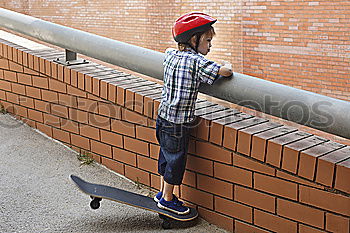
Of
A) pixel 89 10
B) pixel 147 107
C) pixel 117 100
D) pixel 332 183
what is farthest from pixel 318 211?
pixel 89 10

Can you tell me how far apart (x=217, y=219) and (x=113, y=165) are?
2.83ft

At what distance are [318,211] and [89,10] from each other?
10.3 metres

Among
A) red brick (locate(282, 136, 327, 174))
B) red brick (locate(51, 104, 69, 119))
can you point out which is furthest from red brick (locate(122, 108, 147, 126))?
red brick (locate(282, 136, 327, 174))

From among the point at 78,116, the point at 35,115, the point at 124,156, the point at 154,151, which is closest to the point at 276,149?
the point at 154,151

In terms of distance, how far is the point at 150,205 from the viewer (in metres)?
2.47

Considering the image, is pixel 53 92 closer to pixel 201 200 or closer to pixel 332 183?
pixel 201 200

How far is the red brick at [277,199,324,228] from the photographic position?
199 cm

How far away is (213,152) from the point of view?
7.72 ft

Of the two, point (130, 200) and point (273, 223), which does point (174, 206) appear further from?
point (273, 223)

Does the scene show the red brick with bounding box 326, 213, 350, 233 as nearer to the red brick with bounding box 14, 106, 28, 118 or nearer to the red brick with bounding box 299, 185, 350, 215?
the red brick with bounding box 299, 185, 350, 215

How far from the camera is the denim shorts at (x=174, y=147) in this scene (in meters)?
2.36

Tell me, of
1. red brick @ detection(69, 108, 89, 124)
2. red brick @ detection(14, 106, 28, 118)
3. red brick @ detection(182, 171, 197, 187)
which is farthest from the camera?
red brick @ detection(14, 106, 28, 118)

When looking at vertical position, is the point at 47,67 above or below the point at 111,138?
above

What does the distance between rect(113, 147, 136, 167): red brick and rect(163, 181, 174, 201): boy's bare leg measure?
17.2 inches
